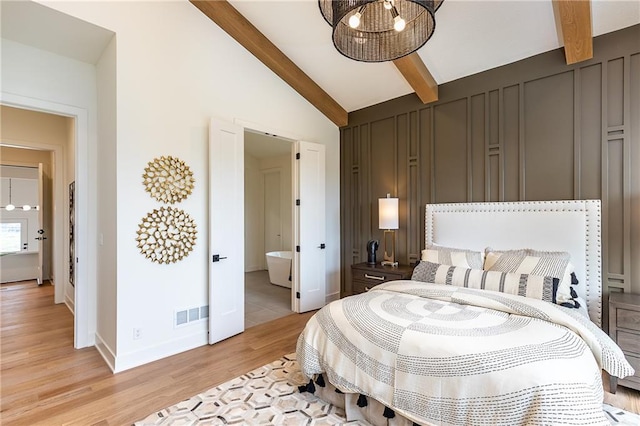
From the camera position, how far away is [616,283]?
8.87 feet

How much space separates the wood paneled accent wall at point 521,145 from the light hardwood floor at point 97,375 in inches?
65.8

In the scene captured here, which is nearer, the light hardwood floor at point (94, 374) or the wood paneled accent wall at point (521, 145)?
the light hardwood floor at point (94, 374)

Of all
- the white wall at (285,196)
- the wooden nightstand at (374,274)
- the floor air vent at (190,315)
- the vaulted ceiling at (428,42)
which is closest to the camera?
the vaulted ceiling at (428,42)

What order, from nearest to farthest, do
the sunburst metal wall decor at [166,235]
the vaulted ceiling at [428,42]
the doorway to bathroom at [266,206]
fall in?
the vaulted ceiling at [428,42] < the sunburst metal wall decor at [166,235] < the doorway to bathroom at [266,206]

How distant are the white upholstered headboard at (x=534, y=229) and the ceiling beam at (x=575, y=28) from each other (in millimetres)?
1356

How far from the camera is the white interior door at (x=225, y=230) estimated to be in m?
3.25

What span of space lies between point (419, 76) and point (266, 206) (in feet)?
17.4

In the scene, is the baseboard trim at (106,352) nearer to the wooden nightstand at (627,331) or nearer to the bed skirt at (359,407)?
the bed skirt at (359,407)

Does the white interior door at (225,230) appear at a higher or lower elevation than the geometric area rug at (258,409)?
higher

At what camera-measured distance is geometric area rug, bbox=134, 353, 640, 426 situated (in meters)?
2.00

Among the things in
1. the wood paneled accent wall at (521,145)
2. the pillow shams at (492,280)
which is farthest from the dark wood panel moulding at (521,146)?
the pillow shams at (492,280)

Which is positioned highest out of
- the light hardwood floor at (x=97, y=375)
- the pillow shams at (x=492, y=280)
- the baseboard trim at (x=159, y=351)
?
the pillow shams at (x=492, y=280)

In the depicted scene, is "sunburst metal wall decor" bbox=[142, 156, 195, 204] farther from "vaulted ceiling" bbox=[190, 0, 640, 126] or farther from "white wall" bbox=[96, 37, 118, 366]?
"vaulted ceiling" bbox=[190, 0, 640, 126]

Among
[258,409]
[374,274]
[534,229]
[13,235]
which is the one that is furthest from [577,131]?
[13,235]
